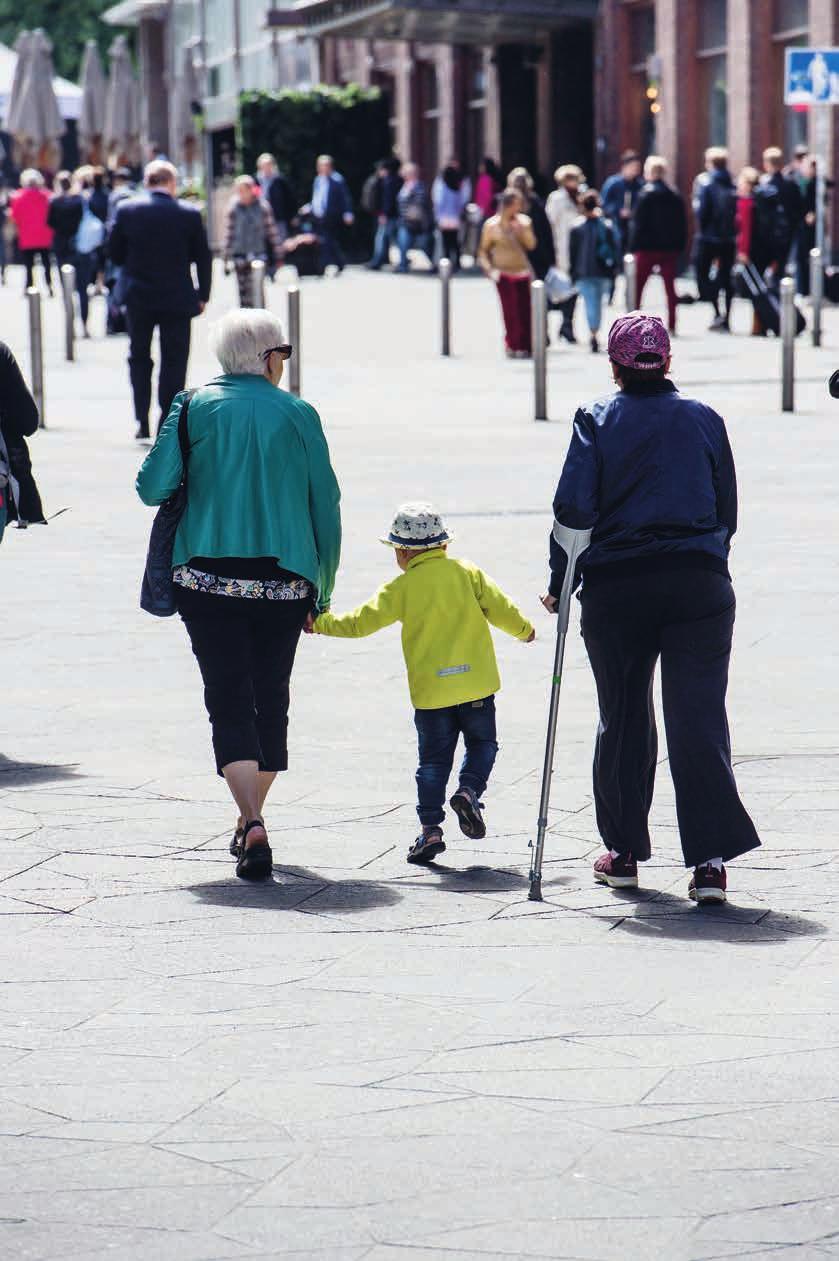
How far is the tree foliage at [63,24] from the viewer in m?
77.1

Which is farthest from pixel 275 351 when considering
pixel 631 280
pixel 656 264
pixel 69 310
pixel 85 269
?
pixel 85 269

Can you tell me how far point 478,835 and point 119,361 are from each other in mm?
17911

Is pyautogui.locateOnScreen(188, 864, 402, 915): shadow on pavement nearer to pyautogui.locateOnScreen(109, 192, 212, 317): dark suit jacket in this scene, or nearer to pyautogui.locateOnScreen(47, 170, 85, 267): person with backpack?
pyautogui.locateOnScreen(109, 192, 212, 317): dark suit jacket

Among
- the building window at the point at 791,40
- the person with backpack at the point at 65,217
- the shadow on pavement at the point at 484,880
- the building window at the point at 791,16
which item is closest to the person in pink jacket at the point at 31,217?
the person with backpack at the point at 65,217

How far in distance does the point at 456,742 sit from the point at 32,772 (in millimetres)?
1622

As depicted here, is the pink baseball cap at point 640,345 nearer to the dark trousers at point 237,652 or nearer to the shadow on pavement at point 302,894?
the dark trousers at point 237,652

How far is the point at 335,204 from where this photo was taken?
37.7 metres

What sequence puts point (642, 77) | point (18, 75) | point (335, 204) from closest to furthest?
point (335, 204) < point (642, 77) < point (18, 75)

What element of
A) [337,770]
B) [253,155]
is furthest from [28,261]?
[337,770]

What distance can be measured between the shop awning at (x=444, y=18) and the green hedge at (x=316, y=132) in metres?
1.22

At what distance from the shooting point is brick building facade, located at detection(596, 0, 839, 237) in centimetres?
3312

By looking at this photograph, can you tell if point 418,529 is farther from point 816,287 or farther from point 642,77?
point 642,77

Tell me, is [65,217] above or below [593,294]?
above

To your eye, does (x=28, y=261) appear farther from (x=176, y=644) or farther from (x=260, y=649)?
(x=260, y=649)
